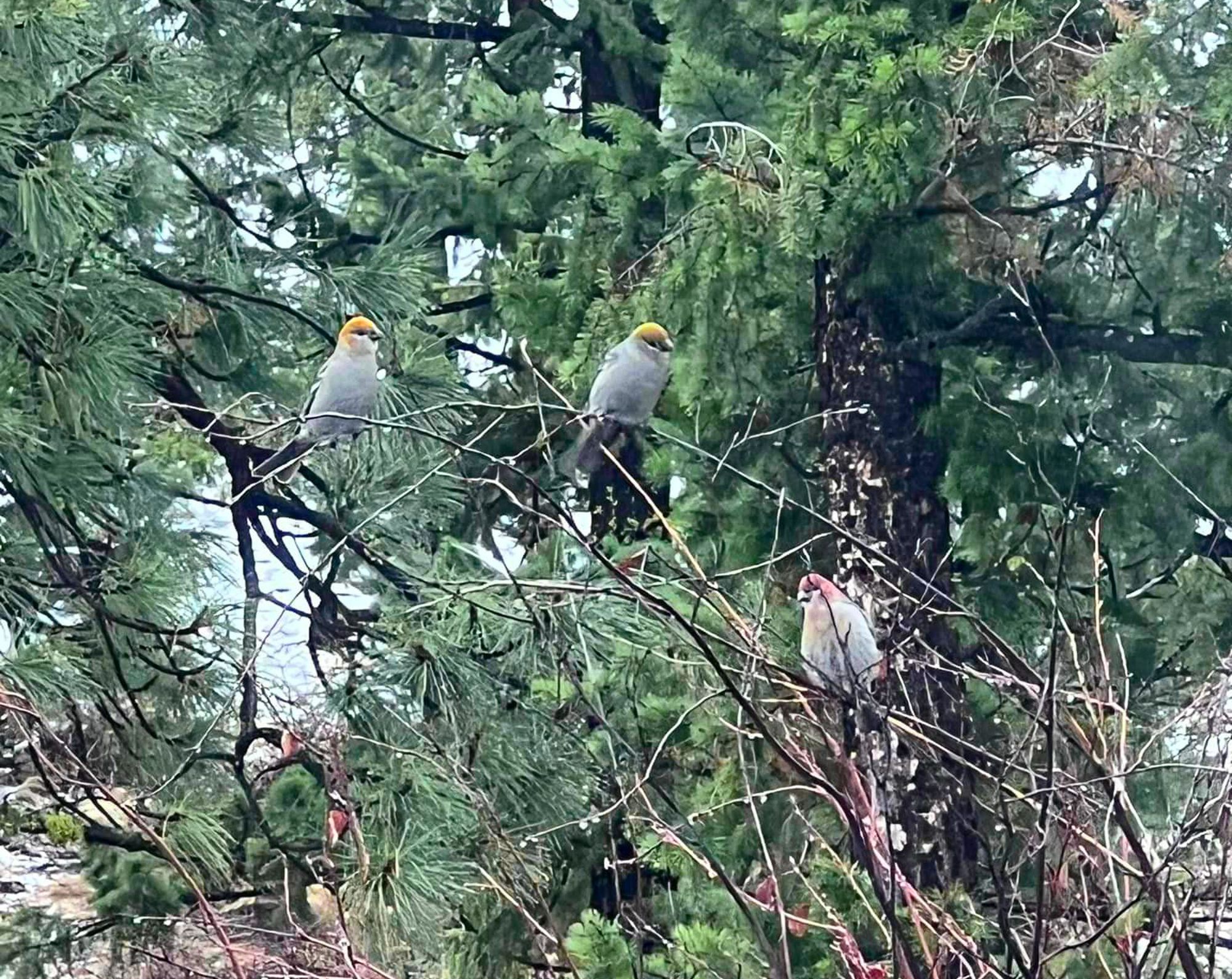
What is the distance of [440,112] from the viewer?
8.64m

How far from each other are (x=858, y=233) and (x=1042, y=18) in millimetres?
828

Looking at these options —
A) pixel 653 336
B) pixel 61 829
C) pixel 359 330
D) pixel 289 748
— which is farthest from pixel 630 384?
pixel 61 829

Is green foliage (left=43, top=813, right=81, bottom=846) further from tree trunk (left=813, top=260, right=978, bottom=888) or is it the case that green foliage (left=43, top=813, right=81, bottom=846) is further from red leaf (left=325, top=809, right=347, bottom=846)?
tree trunk (left=813, top=260, right=978, bottom=888)

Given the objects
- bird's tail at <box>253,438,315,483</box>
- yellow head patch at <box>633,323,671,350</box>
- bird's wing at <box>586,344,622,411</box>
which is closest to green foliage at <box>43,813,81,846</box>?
bird's tail at <box>253,438,315,483</box>

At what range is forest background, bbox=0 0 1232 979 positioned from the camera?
374 centimetres

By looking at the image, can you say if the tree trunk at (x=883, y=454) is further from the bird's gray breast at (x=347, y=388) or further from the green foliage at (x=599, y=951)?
the bird's gray breast at (x=347, y=388)

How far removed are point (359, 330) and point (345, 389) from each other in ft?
0.51

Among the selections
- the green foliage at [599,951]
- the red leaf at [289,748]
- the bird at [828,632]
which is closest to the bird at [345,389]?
→ the red leaf at [289,748]

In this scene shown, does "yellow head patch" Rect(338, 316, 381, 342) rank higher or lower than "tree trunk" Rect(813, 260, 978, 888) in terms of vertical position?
higher

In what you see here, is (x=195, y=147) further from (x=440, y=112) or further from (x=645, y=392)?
(x=440, y=112)

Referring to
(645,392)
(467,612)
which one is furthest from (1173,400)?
(467,612)

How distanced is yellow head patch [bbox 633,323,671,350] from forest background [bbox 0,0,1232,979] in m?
0.31

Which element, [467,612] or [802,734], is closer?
[802,734]

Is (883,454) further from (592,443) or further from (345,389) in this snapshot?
(345,389)
